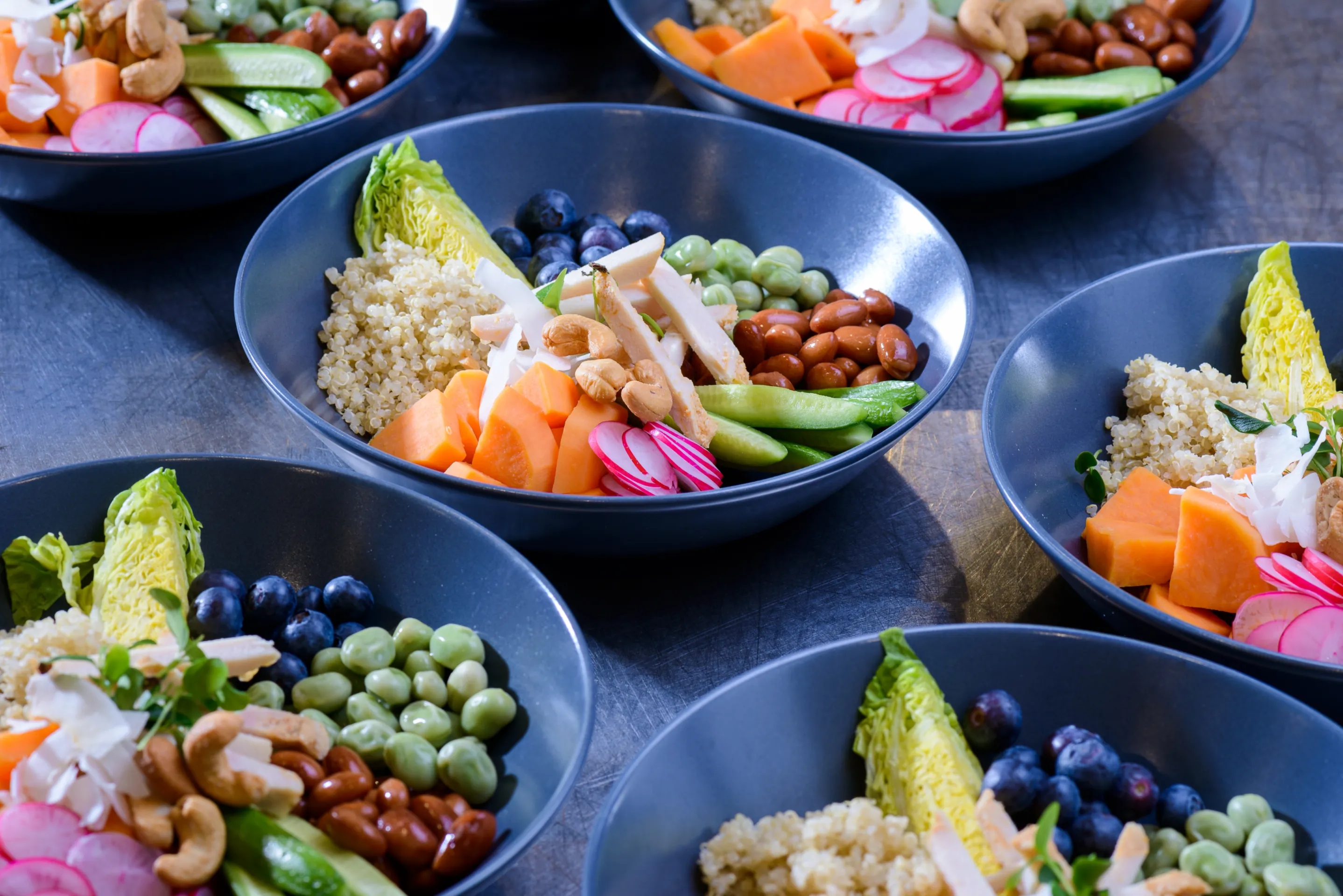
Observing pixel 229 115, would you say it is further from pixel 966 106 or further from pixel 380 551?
pixel 966 106

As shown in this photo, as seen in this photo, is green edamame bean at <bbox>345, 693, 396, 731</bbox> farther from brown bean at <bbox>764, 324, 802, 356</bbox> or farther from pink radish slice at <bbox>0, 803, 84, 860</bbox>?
brown bean at <bbox>764, 324, 802, 356</bbox>

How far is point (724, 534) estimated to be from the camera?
1587 mm

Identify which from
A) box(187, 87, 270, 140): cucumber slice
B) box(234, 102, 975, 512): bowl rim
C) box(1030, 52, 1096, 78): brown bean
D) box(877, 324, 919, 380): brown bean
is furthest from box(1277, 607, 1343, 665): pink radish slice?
box(187, 87, 270, 140): cucumber slice

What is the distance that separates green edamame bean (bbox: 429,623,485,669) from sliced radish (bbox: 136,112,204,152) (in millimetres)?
1123

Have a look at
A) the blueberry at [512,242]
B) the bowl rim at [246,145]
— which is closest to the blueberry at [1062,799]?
the blueberry at [512,242]

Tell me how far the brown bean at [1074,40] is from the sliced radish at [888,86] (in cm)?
37

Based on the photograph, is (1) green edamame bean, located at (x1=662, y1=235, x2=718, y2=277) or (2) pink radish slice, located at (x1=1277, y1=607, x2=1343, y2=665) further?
(1) green edamame bean, located at (x1=662, y1=235, x2=718, y2=277)

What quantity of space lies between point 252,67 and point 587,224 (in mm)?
704

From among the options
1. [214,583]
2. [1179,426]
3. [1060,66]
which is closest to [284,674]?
[214,583]

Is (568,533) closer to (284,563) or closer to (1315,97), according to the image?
(284,563)

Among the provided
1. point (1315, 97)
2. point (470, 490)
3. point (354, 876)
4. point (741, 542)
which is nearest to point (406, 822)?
point (354, 876)

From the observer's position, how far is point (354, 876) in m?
1.10

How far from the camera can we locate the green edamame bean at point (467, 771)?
1235mm

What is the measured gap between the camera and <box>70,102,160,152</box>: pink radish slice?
2.06 m
